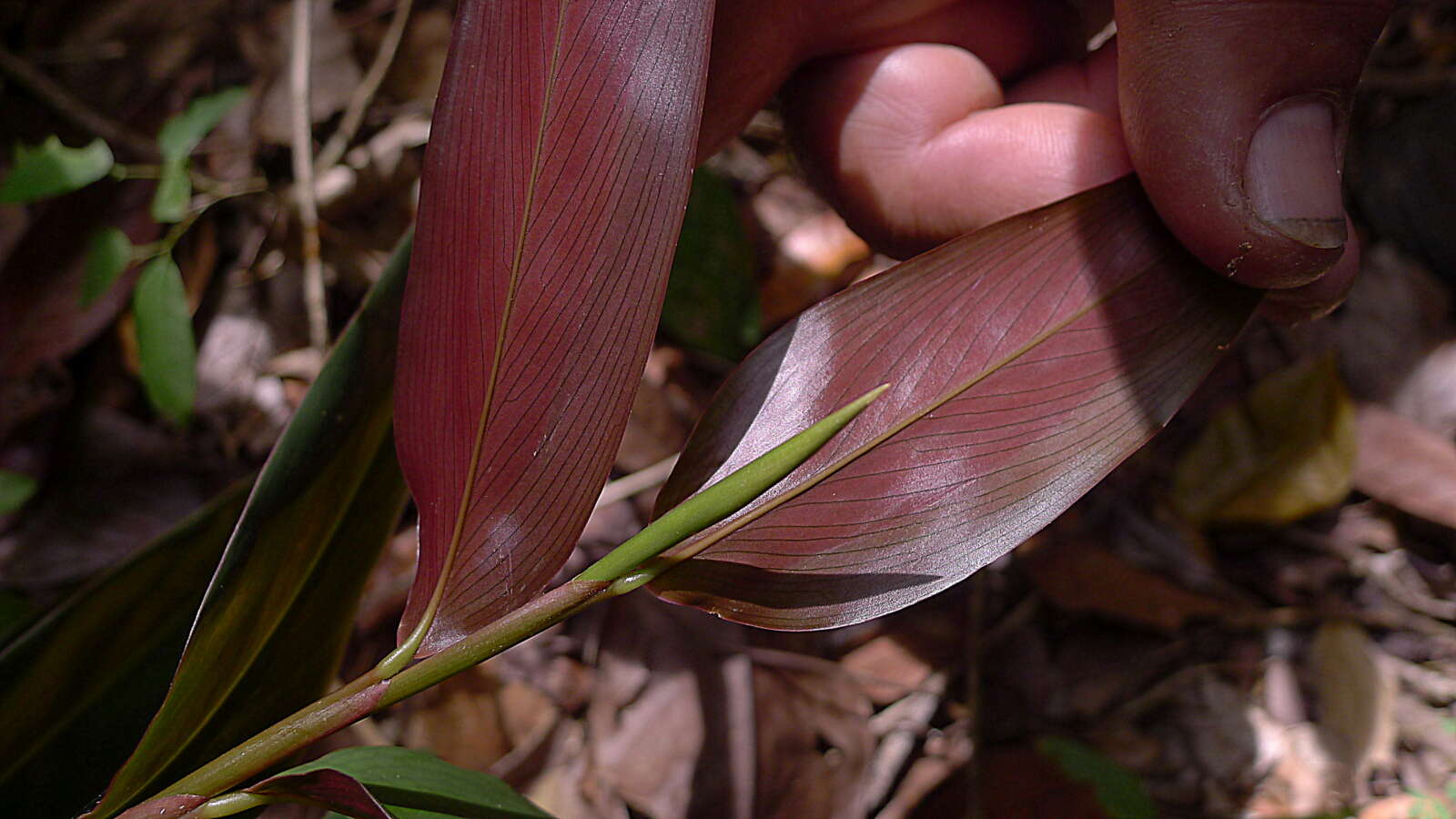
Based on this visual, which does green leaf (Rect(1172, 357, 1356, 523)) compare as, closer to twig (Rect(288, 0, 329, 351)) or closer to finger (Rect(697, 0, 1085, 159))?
finger (Rect(697, 0, 1085, 159))

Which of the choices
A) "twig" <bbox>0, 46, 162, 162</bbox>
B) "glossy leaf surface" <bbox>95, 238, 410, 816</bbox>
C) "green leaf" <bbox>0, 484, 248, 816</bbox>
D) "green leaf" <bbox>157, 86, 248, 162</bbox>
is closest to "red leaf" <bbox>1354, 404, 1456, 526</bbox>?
"glossy leaf surface" <bbox>95, 238, 410, 816</bbox>

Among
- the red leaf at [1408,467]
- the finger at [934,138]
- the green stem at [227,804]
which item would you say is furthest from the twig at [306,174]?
the red leaf at [1408,467]

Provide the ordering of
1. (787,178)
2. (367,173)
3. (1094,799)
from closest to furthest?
(1094,799)
(367,173)
(787,178)

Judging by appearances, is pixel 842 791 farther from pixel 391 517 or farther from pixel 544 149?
pixel 544 149

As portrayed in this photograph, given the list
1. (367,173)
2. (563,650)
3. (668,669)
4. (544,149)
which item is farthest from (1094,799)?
(367,173)

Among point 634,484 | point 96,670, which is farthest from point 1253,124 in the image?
point 96,670
